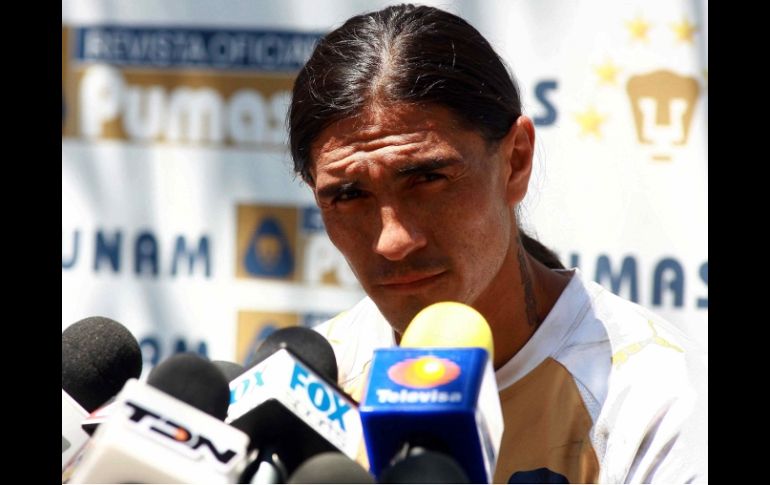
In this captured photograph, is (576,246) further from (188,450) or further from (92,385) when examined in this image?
(188,450)

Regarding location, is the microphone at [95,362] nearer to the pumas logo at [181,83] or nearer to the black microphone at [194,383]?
the black microphone at [194,383]

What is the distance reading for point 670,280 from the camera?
352 cm

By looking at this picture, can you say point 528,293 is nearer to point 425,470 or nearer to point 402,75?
point 402,75

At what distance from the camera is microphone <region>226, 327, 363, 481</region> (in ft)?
4.74

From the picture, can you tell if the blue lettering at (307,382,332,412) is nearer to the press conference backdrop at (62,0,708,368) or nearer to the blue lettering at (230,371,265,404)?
the blue lettering at (230,371,265,404)

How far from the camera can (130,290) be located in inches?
149

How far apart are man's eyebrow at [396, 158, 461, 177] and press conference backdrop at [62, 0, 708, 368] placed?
1615mm

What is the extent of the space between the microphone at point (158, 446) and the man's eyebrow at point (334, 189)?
30.4 inches

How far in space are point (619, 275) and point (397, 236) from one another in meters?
1.83

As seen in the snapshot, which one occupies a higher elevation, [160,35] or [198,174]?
[160,35]

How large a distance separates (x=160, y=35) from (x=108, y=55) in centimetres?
20
